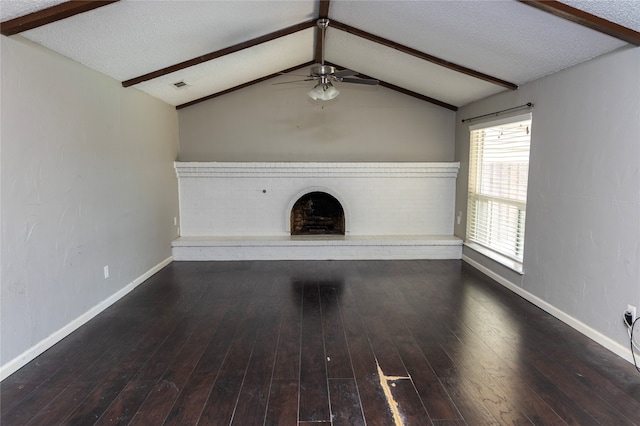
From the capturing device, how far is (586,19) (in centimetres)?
247

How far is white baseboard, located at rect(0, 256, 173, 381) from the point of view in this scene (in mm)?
2494

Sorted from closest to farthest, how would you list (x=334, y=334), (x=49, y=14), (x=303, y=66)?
1. (x=49, y=14)
2. (x=334, y=334)
3. (x=303, y=66)

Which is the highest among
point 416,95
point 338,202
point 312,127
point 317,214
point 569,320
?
point 416,95

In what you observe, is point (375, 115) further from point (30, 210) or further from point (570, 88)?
point (30, 210)

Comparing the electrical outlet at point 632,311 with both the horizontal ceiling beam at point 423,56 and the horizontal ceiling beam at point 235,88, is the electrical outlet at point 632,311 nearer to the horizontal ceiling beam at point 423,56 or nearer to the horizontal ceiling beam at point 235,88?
the horizontal ceiling beam at point 423,56

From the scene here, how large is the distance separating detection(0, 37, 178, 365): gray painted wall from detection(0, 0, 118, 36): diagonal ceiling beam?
0.36ft

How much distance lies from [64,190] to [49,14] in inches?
51.6

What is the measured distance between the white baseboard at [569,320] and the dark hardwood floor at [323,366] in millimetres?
58

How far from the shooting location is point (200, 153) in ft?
19.2

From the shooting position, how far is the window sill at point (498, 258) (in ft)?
13.5

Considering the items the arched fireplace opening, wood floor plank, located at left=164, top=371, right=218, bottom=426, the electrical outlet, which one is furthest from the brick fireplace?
wood floor plank, located at left=164, top=371, right=218, bottom=426

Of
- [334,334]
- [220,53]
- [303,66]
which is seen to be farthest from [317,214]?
[334,334]

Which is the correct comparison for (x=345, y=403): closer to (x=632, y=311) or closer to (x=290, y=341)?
(x=290, y=341)

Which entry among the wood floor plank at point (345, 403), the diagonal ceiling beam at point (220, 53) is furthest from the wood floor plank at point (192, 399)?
the diagonal ceiling beam at point (220, 53)
